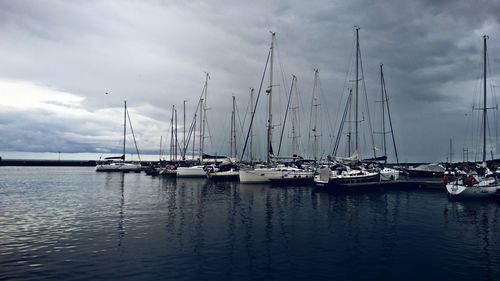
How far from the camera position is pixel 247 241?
2431cm

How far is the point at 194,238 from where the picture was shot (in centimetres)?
2481

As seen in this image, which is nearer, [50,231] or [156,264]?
[156,264]

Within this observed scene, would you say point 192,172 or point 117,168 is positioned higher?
point 192,172

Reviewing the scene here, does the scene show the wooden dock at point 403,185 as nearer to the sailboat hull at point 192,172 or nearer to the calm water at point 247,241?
the calm water at point 247,241

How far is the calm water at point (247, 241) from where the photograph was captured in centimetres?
1806

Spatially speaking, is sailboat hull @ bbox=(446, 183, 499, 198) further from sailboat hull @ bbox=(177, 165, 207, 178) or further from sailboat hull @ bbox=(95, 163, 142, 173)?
sailboat hull @ bbox=(95, 163, 142, 173)

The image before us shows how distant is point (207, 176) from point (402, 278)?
2829 inches

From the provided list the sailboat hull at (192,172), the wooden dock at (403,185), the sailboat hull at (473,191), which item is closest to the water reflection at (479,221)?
the sailboat hull at (473,191)

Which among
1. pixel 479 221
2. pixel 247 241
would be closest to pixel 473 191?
pixel 479 221

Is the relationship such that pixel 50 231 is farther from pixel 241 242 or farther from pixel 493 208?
pixel 493 208

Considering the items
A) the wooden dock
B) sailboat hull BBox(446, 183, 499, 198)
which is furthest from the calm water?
the wooden dock

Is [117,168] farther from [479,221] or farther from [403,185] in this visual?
[479,221]

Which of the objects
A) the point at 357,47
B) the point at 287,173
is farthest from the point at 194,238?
the point at 357,47

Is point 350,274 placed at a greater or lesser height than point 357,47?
lesser
